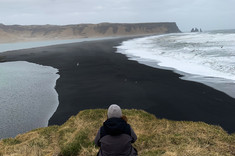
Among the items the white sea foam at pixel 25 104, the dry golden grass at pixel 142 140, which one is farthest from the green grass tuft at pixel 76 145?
the white sea foam at pixel 25 104

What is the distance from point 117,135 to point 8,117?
30.0 feet

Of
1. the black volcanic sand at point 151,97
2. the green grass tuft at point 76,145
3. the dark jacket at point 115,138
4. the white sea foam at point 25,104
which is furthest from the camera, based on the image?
the black volcanic sand at point 151,97

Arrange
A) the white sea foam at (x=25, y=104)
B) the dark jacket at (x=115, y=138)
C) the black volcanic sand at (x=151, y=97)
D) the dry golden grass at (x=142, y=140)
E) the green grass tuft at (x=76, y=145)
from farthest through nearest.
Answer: the black volcanic sand at (x=151, y=97) < the white sea foam at (x=25, y=104) < the green grass tuft at (x=76, y=145) < the dry golden grass at (x=142, y=140) < the dark jacket at (x=115, y=138)

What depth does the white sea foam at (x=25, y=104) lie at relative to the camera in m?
9.82

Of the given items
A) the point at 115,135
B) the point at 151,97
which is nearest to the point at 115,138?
the point at 115,135

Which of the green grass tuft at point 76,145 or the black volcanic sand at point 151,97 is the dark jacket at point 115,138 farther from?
the black volcanic sand at point 151,97

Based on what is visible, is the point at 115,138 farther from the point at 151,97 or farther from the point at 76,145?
the point at 151,97

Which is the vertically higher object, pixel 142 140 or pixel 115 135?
pixel 115 135

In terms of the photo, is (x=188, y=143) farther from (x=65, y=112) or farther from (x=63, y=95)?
(x=63, y=95)

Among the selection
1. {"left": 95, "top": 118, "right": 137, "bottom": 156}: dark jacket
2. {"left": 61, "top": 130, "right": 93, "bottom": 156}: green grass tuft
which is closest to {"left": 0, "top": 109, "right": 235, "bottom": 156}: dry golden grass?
{"left": 61, "top": 130, "right": 93, "bottom": 156}: green grass tuft

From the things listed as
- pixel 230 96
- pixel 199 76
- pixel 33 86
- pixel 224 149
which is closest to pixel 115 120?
pixel 224 149

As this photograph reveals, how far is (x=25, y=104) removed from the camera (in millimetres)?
12508

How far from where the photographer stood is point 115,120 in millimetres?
3914

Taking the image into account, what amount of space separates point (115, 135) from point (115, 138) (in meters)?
0.06
